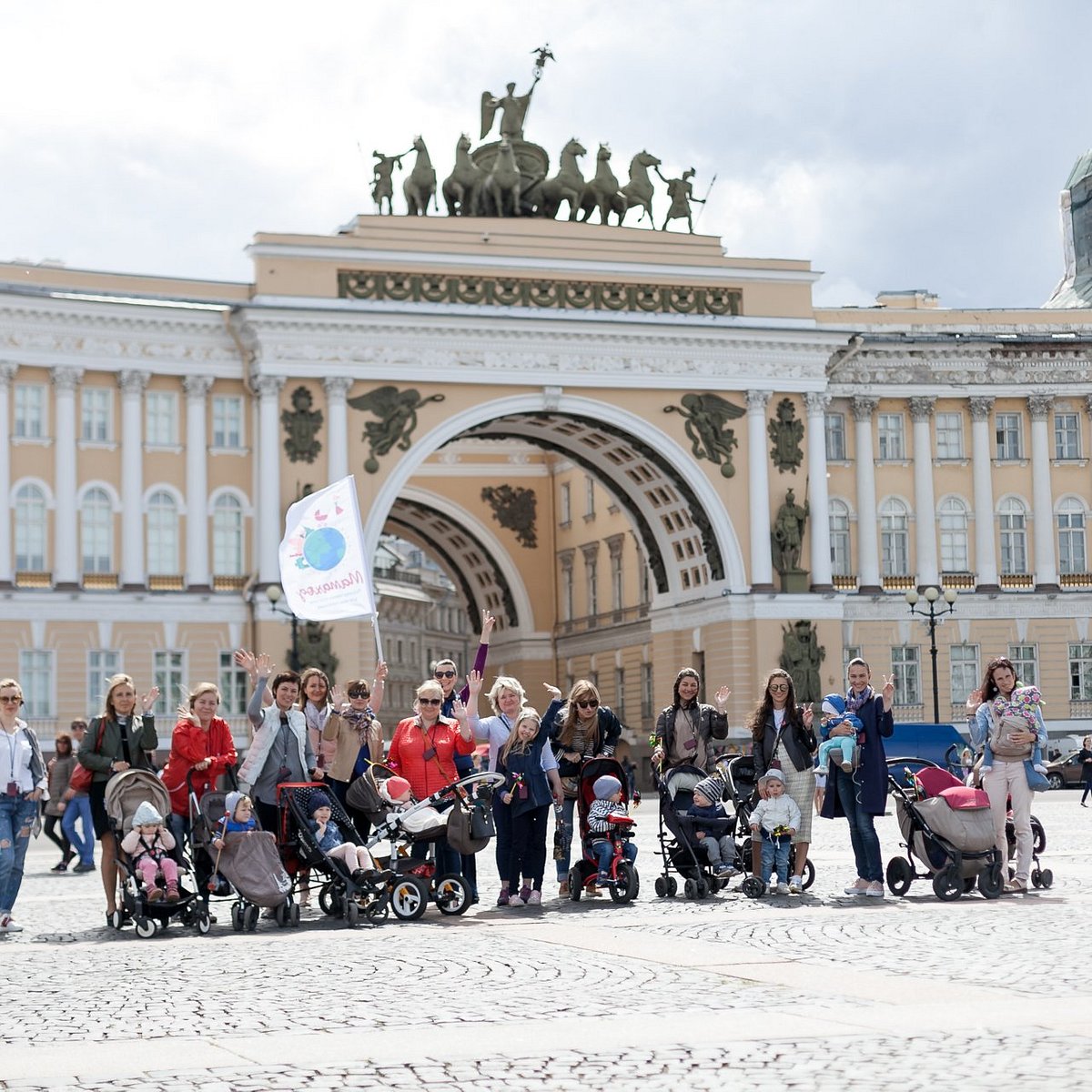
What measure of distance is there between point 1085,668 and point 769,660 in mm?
10381

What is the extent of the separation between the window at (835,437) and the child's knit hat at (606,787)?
129ft

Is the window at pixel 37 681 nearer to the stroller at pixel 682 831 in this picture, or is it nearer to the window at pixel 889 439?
the window at pixel 889 439

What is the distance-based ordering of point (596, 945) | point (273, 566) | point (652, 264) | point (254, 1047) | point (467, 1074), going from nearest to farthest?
point (467, 1074) < point (254, 1047) < point (596, 945) < point (273, 566) < point (652, 264)

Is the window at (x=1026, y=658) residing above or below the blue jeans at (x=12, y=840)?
above

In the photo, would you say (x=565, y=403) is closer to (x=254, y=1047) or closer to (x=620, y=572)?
(x=620, y=572)

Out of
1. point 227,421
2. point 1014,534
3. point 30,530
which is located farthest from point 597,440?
point 30,530

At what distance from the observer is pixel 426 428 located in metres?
50.5

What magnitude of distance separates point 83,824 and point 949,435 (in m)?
36.5

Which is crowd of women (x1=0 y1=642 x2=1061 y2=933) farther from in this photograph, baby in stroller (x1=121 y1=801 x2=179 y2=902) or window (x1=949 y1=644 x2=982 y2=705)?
window (x1=949 y1=644 x2=982 y2=705)

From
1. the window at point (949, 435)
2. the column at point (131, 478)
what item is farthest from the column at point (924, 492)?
the column at point (131, 478)

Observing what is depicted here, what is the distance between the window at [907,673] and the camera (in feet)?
182

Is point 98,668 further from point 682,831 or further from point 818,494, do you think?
point 682,831

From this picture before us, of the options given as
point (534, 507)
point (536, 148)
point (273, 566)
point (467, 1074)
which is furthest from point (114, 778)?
point (534, 507)

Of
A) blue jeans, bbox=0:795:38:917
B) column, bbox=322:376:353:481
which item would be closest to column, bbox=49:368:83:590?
column, bbox=322:376:353:481
